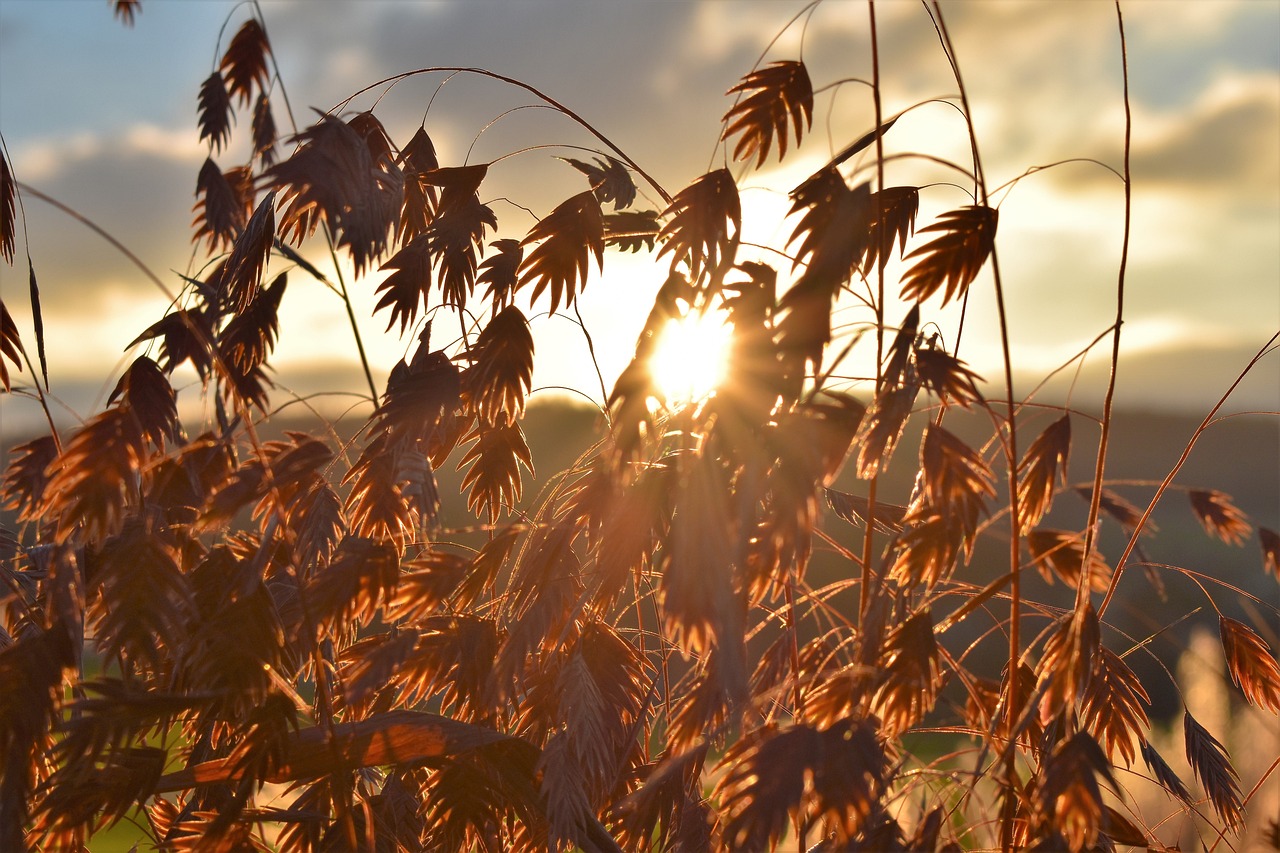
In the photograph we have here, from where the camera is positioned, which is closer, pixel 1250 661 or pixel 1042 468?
pixel 1042 468

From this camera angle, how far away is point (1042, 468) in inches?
55.7

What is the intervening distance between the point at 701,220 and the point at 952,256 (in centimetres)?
36

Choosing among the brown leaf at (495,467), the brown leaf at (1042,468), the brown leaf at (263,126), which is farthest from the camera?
the brown leaf at (263,126)

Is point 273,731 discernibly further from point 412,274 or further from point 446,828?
point 412,274

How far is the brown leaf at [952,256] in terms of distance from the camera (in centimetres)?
134

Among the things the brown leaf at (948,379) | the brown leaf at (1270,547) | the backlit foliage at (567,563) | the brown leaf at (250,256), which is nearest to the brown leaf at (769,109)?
the backlit foliage at (567,563)

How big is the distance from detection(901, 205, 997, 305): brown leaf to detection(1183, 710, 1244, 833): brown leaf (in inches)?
40.7

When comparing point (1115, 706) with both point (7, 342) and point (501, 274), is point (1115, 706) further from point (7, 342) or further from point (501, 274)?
point (7, 342)

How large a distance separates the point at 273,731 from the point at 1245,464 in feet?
38.1

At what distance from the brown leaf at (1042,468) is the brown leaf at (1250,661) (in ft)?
2.04

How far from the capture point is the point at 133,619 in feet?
4.37

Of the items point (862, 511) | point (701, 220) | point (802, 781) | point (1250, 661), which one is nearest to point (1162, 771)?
point (1250, 661)

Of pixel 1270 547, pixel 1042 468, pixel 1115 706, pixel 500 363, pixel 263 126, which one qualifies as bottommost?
pixel 1115 706

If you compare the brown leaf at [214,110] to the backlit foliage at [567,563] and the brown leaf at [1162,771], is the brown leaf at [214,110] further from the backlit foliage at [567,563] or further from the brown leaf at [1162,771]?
the brown leaf at [1162,771]
